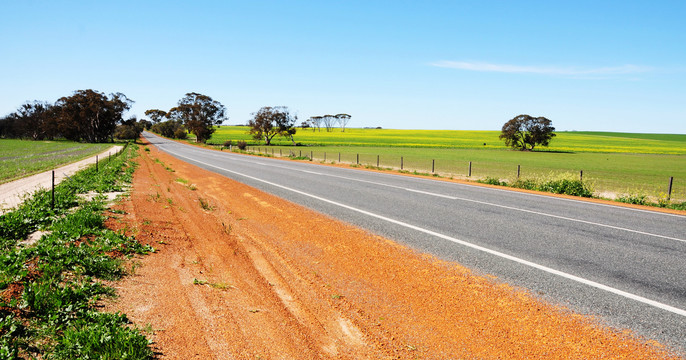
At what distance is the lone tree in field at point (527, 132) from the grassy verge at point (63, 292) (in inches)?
3093

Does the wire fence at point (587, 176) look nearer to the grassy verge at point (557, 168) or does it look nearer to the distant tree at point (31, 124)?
the grassy verge at point (557, 168)

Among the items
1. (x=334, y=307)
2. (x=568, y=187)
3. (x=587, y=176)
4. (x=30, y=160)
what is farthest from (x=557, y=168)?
(x=30, y=160)

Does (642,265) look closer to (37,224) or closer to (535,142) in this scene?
(37,224)

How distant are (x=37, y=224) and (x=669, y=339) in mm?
10460

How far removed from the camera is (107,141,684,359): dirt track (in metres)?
3.74

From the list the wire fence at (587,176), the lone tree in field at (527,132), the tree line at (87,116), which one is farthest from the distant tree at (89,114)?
the lone tree in field at (527,132)

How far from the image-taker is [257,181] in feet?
59.3

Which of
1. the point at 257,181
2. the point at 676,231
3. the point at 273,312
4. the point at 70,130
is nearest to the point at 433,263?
the point at 273,312

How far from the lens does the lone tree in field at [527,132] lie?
238 ft

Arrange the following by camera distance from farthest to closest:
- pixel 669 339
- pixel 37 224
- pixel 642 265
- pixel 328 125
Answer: pixel 328 125 < pixel 37 224 < pixel 642 265 < pixel 669 339

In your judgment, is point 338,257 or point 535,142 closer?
point 338,257

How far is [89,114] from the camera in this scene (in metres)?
82.0

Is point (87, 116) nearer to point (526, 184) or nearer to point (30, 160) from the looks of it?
point (30, 160)

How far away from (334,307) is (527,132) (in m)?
79.2
